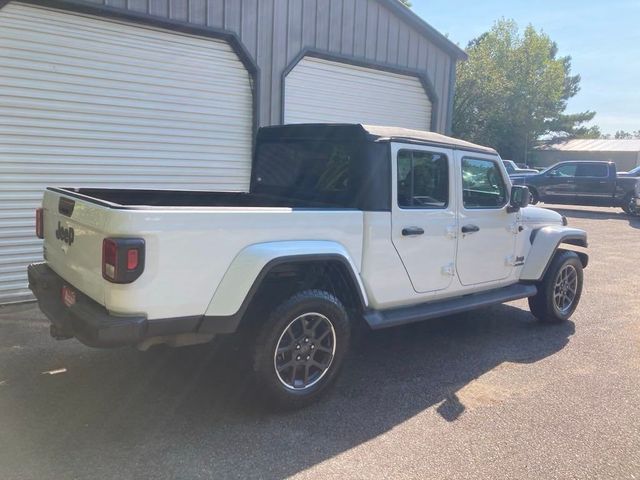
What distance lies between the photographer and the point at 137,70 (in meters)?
6.79

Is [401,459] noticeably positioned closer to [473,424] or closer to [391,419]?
[391,419]

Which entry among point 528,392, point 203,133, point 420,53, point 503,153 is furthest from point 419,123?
point 503,153

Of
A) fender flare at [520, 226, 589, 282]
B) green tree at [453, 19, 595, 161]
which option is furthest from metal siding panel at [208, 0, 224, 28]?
green tree at [453, 19, 595, 161]

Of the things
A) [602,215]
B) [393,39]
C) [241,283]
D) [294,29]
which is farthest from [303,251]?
[602,215]

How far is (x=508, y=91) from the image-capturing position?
135ft

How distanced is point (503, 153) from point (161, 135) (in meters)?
42.2

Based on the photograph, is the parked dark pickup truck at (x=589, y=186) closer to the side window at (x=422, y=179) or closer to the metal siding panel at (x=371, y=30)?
the metal siding panel at (x=371, y=30)

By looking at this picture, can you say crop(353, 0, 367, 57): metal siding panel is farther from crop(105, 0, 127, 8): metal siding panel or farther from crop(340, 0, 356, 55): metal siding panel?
crop(105, 0, 127, 8): metal siding panel

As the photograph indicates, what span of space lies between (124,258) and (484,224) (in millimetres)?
3208

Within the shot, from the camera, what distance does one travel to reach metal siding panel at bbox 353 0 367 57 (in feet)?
28.9

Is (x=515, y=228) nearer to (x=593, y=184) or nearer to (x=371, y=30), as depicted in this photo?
(x=371, y=30)

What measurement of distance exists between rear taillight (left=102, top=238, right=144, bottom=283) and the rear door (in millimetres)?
18846

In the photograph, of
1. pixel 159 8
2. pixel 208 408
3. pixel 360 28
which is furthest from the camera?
pixel 360 28

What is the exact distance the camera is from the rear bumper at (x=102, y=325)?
9.16 ft
